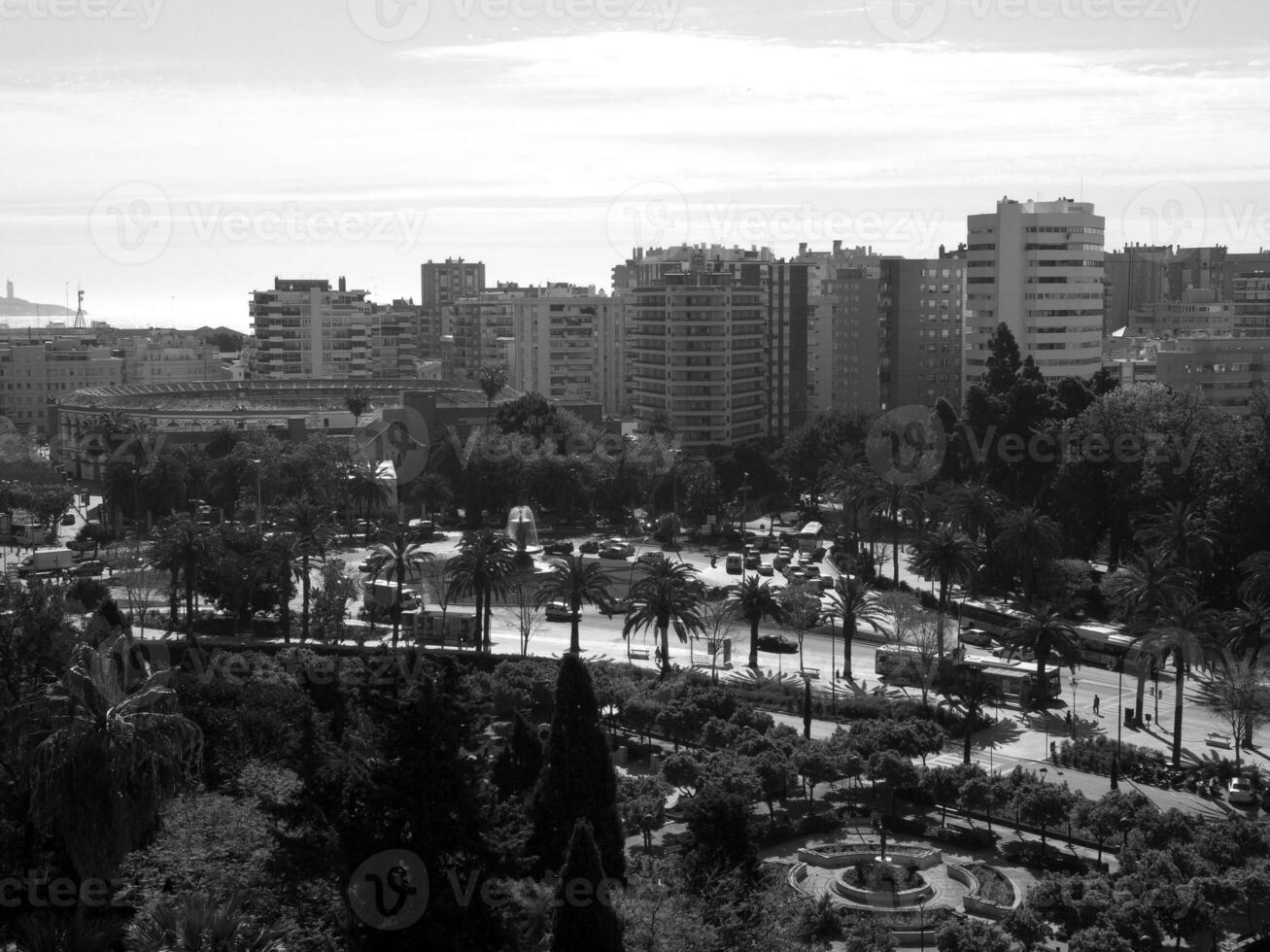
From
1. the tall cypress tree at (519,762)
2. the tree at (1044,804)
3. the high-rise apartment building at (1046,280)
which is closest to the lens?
the tall cypress tree at (519,762)

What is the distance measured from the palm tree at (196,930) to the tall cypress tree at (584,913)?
2.95 metres

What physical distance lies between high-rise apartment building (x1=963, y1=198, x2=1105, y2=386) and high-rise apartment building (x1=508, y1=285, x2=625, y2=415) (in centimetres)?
3537

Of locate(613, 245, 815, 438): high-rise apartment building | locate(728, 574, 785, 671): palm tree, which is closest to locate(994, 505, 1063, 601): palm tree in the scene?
locate(728, 574, 785, 671): palm tree

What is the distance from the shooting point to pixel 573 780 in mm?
21203

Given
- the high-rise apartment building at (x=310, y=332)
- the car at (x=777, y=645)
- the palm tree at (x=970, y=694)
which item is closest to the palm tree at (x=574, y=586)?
the car at (x=777, y=645)

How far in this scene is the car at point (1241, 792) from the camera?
27109 mm

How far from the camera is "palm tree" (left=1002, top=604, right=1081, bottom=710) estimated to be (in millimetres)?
32844

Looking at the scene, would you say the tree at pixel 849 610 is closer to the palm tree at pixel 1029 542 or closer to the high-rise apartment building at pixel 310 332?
the palm tree at pixel 1029 542

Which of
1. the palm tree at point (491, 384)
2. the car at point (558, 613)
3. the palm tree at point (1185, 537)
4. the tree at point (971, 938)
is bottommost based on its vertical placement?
the tree at point (971, 938)

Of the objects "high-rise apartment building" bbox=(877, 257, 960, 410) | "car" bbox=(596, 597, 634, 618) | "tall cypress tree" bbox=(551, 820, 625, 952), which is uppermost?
"high-rise apartment building" bbox=(877, 257, 960, 410)

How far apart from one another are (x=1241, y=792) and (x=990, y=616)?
554 inches

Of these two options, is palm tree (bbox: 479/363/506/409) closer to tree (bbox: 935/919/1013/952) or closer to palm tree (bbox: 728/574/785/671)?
palm tree (bbox: 728/574/785/671)

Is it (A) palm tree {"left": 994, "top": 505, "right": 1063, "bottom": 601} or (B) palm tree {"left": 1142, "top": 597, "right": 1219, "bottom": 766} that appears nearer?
(B) palm tree {"left": 1142, "top": 597, "right": 1219, "bottom": 766}

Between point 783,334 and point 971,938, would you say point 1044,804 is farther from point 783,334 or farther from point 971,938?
point 783,334
